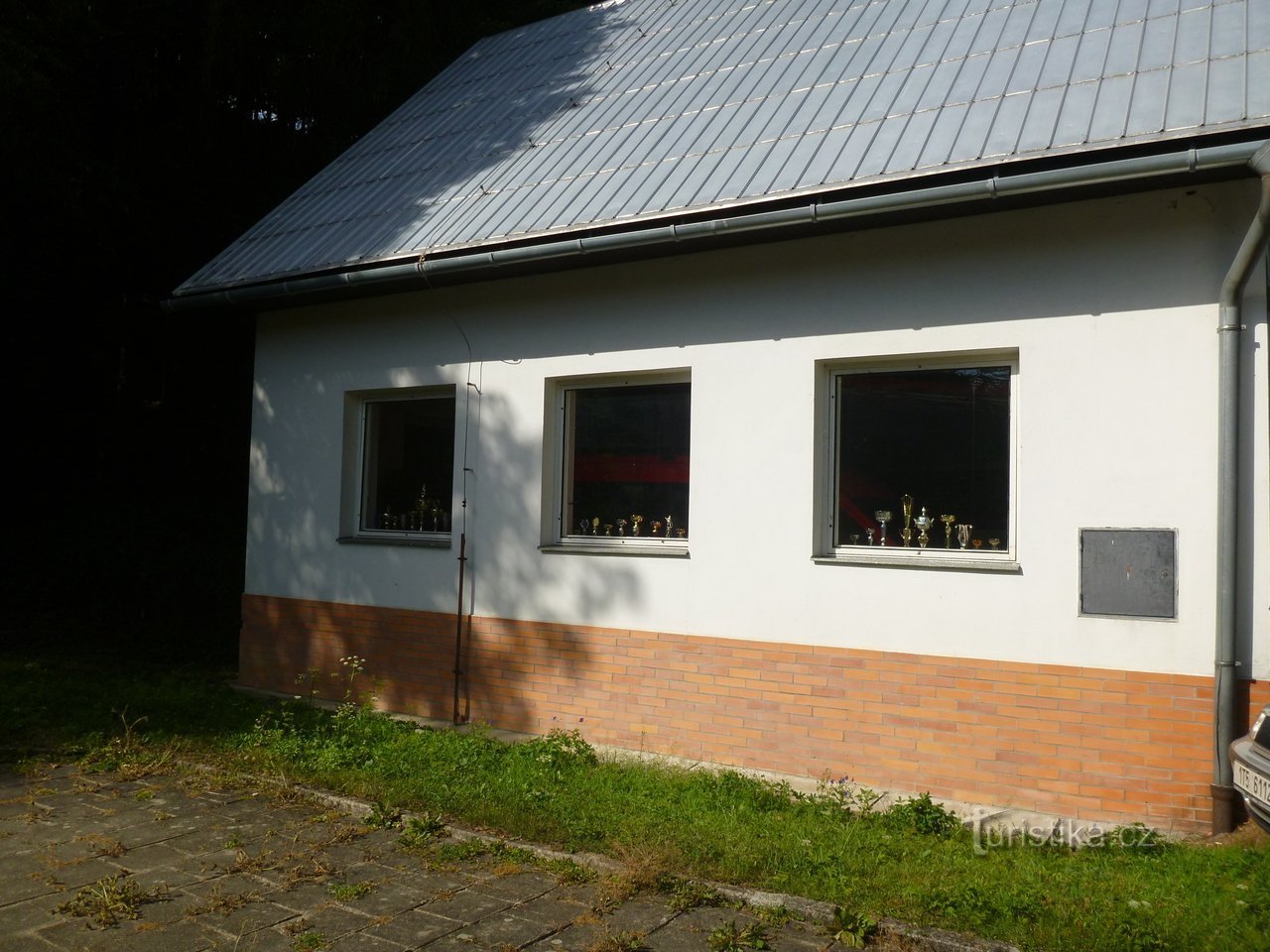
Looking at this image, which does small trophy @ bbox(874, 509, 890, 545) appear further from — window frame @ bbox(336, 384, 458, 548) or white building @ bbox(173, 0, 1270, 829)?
window frame @ bbox(336, 384, 458, 548)

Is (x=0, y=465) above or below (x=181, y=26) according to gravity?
below

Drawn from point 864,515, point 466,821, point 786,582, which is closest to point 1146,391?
point 864,515

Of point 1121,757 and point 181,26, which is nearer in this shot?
point 1121,757

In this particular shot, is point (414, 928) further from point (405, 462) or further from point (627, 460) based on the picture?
point (405, 462)

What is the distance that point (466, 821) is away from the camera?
5871mm

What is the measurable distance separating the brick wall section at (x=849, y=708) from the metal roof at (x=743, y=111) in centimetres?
293

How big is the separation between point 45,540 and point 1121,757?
1321 centimetres

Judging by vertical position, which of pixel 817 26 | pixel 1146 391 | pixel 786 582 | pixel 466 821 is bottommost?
pixel 466 821

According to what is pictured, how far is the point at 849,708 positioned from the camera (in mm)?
6680

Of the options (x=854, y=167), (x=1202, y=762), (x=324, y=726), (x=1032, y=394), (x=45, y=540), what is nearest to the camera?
(x=1202, y=762)

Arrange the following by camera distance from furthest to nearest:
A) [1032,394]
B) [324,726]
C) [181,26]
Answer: [181,26] → [324,726] → [1032,394]

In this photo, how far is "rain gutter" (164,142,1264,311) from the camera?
558 cm

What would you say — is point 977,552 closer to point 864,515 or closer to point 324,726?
point 864,515

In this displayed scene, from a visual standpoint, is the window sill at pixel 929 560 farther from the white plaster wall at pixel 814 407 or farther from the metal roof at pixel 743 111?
the metal roof at pixel 743 111
